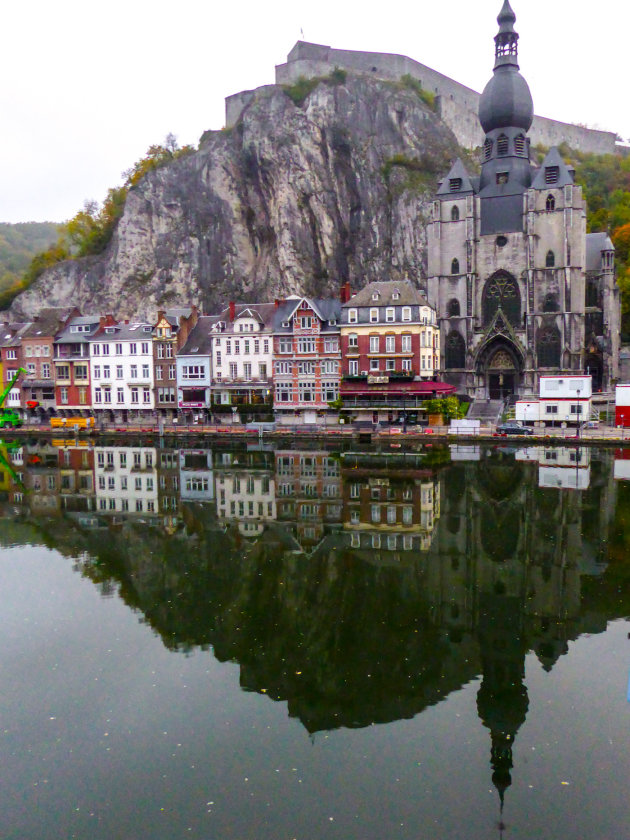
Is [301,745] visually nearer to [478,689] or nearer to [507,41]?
[478,689]

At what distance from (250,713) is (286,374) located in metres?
45.0

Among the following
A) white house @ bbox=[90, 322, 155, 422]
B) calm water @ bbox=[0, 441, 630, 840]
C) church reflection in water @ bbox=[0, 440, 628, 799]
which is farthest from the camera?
white house @ bbox=[90, 322, 155, 422]

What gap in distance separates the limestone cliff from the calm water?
5517 centimetres

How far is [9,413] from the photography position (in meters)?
64.8

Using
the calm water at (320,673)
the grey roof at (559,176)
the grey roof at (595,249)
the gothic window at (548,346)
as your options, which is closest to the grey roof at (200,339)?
the gothic window at (548,346)

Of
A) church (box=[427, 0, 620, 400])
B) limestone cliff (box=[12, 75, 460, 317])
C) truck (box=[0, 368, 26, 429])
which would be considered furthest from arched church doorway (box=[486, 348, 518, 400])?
truck (box=[0, 368, 26, 429])

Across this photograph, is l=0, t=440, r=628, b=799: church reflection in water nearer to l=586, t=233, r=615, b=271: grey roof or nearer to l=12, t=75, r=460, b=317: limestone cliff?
l=586, t=233, r=615, b=271: grey roof

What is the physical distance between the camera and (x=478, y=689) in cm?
1222

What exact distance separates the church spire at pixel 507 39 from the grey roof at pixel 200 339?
34362 millimetres

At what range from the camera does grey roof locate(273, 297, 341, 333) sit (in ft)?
181

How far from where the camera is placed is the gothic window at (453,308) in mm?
58969

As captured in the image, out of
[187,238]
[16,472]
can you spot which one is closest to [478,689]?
[16,472]

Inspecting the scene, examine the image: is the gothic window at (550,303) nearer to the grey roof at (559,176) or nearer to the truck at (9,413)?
the grey roof at (559,176)

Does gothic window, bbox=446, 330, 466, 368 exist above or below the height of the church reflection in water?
above
